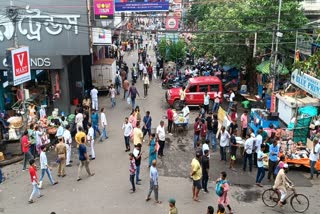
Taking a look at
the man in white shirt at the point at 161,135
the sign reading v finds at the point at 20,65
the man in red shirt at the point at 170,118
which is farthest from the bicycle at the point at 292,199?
the sign reading v finds at the point at 20,65

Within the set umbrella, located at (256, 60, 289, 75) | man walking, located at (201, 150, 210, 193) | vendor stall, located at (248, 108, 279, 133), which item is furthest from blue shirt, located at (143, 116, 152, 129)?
umbrella, located at (256, 60, 289, 75)

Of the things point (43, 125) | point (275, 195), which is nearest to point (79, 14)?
point (43, 125)

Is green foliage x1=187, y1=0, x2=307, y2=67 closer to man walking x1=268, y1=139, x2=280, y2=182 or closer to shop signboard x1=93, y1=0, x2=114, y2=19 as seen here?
shop signboard x1=93, y1=0, x2=114, y2=19

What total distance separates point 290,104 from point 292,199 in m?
7.93

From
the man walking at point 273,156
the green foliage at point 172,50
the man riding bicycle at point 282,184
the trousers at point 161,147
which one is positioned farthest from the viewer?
the green foliage at point 172,50

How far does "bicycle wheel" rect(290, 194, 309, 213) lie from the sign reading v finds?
1196cm

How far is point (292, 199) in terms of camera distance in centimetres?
1325

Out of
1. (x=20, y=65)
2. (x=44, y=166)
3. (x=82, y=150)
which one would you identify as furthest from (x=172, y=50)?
(x=44, y=166)

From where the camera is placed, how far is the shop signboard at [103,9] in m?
23.7

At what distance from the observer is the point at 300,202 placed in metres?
13.3

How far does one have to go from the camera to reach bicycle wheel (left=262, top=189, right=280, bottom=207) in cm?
1341

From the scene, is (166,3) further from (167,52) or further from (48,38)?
(48,38)

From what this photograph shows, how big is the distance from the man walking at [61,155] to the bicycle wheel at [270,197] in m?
7.12

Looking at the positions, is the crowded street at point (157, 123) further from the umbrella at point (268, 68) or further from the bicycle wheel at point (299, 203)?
the umbrella at point (268, 68)
